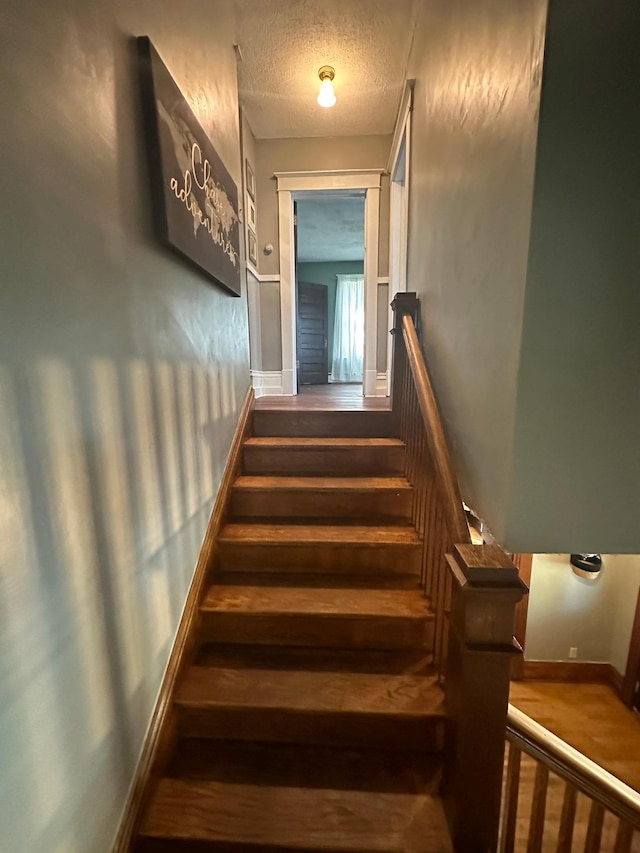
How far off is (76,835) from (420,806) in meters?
0.99

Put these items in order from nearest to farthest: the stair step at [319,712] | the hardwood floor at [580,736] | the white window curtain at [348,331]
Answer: the stair step at [319,712] < the hardwood floor at [580,736] < the white window curtain at [348,331]

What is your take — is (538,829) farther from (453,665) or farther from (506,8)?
(506,8)

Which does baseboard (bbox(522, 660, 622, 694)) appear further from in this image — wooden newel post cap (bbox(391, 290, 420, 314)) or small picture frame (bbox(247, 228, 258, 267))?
small picture frame (bbox(247, 228, 258, 267))

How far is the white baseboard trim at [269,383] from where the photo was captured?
3.77 meters

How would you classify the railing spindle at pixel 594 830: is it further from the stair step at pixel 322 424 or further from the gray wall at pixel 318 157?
the gray wall at pixel 318 157

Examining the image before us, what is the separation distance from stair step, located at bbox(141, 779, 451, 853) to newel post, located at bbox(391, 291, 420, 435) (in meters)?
1.69

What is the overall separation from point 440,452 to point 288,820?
1289mm

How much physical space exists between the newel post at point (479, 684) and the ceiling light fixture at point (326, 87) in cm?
290

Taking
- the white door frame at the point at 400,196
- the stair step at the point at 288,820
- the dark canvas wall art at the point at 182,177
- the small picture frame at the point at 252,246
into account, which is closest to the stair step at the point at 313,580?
the stair step at the point at 288,820

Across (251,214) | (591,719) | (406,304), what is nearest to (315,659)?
(406,304)

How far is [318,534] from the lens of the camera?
1.84 metres

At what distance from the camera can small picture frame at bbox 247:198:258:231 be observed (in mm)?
3186

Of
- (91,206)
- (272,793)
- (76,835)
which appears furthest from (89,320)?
(272,793)

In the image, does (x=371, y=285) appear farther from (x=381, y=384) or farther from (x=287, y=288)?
(x=381, y=384)
